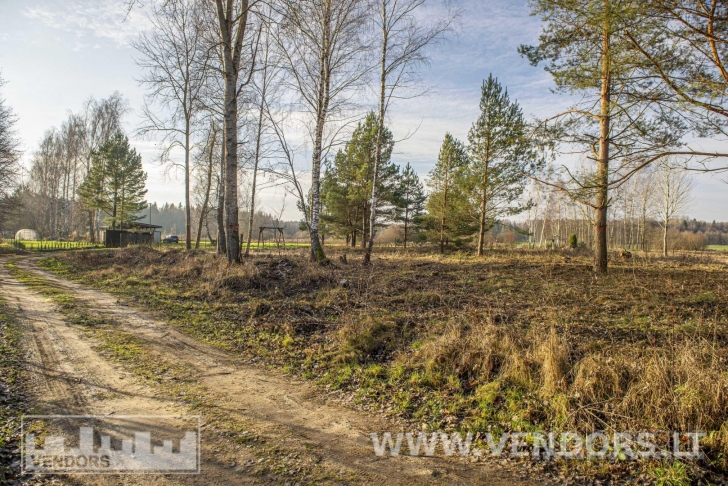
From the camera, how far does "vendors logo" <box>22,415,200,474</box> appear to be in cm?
296

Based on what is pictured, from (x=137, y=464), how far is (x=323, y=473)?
5.32 ft

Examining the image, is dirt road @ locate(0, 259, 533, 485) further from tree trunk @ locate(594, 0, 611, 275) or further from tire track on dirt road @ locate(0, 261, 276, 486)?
tree trunk @ locate(594, 0, 611, 275)

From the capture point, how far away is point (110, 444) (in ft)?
10.6

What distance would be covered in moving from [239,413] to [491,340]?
3593 mm

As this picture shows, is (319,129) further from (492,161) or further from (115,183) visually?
(115,183)

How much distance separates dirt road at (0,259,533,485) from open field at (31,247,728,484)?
512 mm

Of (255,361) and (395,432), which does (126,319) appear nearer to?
(255,361)

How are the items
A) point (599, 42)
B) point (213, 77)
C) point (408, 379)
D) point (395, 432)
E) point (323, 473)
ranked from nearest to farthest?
1. point (323, 473)
2. point (395, 432)
3. point (408, 379)
4. point (599, 42)
5. point (213, 77)

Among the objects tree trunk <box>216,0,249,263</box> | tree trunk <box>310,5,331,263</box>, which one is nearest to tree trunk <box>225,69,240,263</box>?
tree trunk <box>216,0,249,263</box>

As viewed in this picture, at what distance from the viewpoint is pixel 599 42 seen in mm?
8203

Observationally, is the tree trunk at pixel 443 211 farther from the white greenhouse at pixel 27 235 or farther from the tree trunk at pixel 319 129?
the white greenhouse at pixel 27 235

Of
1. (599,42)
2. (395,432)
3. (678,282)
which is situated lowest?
(395,432)

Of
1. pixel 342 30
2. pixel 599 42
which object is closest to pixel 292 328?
pixel 599 42

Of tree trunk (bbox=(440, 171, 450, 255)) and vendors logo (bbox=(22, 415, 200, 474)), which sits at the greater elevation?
tree trunk (bbox=(440, 171, 450, 255))
